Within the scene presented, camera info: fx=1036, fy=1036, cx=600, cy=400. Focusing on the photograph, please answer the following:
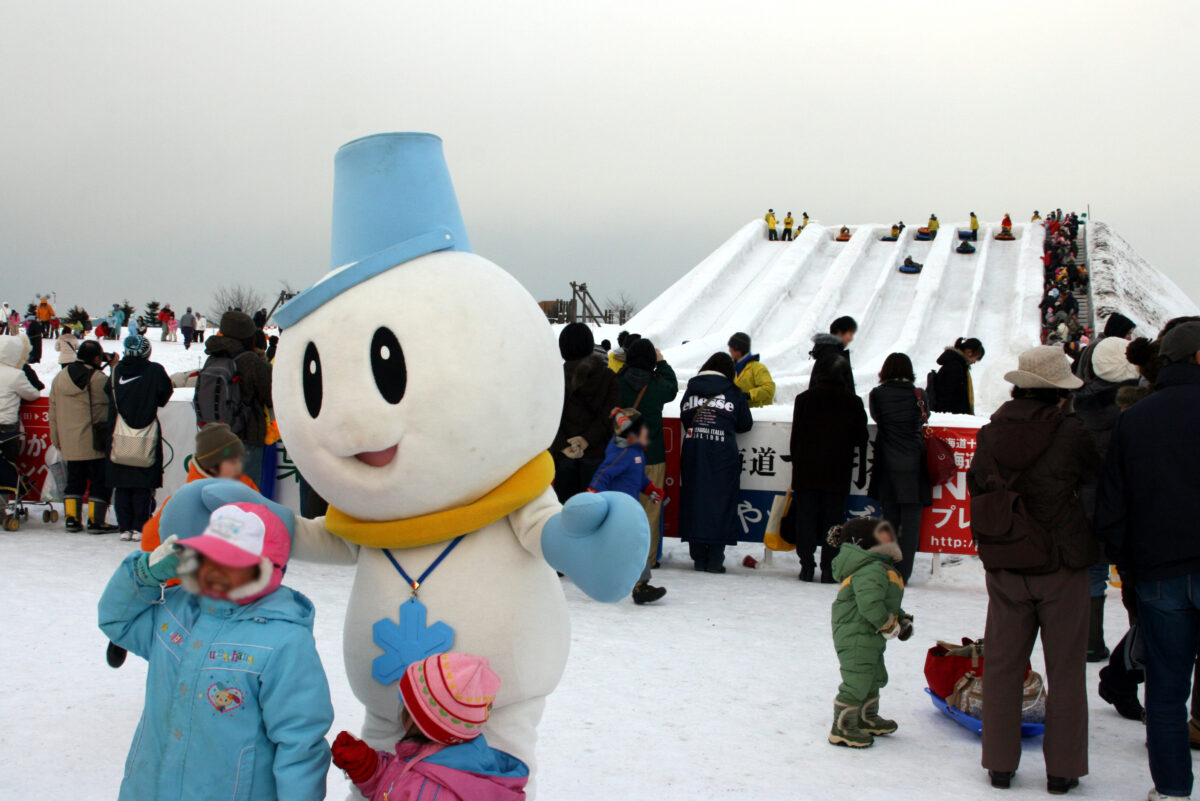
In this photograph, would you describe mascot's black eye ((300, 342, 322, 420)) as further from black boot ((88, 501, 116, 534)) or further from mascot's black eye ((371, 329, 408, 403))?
black boot ((88, 501, 116, 534))

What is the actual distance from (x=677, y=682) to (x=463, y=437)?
288 cm

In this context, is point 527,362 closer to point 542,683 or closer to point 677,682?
point 542,683

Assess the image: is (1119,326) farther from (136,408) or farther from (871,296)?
(871,296)

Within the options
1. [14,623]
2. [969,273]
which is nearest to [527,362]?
[14,623]

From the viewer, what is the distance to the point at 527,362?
303 centimetres

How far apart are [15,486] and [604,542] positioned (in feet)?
26.5

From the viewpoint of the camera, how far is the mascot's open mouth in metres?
2.91

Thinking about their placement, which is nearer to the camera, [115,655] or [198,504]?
[198,504]

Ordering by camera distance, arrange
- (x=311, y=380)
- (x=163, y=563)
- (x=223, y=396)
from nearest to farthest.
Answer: (x=163, y=563) < (x=311, y=380) < (x=223, y=396)

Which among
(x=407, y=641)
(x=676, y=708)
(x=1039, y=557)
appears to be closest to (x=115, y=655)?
(x=407, y=641)

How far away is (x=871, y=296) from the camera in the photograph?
91.2 ft

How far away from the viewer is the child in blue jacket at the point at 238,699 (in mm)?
2605

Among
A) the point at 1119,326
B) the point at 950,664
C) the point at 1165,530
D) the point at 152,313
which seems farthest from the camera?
the point at 152,313

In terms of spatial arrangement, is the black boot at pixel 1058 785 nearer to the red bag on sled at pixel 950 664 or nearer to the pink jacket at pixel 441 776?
the red bag on sled at pixel 950 664
